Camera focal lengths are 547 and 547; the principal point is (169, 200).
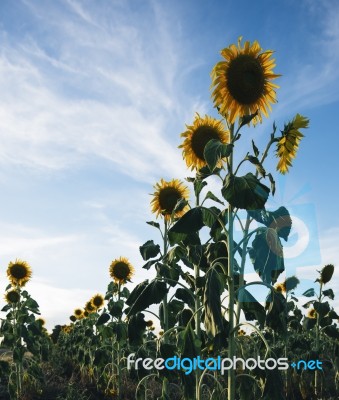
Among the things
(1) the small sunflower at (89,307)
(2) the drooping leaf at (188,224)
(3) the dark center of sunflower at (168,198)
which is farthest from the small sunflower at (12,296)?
Result: (2) the drooping leaf at (188,224)

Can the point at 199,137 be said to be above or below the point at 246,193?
above

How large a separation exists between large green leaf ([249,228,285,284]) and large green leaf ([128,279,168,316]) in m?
0.75

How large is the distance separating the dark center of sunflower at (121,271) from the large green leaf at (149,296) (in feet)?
14.0

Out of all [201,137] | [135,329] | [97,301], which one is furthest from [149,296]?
[97,301]

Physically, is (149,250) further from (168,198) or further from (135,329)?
(135,329)

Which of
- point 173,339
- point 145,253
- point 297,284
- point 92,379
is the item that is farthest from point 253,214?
point 92,379

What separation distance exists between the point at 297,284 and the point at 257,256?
4794 mm

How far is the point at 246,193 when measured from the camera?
3.42m

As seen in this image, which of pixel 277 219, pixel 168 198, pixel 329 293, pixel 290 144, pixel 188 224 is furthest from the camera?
pixel 329 293

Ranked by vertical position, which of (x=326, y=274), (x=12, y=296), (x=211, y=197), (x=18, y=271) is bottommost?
(x=211, y=197)

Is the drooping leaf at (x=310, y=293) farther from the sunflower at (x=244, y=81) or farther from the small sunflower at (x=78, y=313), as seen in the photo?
the small sunflower at (x=78, y=313)

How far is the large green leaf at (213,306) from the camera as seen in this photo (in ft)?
11.0

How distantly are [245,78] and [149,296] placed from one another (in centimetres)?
182

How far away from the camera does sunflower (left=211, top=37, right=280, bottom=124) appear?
4125mm
